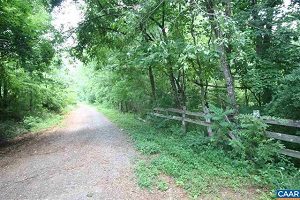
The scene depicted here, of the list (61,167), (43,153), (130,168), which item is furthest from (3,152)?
(130,168)

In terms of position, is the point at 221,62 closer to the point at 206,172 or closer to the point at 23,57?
the point at 206,172

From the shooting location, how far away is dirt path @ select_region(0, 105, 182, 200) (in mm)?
4125

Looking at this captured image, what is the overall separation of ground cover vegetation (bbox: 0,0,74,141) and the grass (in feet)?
23.0

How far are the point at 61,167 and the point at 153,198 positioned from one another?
10.6ft

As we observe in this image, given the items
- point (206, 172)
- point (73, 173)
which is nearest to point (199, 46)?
point (206, 172)

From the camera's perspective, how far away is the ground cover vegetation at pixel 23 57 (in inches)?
307

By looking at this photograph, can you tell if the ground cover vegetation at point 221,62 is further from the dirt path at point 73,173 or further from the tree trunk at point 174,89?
the dirt path at point 73,173

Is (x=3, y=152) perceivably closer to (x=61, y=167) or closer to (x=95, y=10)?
(x=61, y=167)

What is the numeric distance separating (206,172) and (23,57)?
346 inches

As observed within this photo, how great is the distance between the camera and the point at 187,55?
13.5 ft

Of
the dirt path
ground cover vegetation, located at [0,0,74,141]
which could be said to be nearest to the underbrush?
ground cover vegetation, located at [0,0,74,141]

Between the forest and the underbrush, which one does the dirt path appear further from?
the underbrush

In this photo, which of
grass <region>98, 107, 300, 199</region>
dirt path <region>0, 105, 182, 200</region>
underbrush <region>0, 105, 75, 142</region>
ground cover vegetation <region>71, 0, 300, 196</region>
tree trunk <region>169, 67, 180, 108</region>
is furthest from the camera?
underbrush <region>0, 105, 75, 142</region>

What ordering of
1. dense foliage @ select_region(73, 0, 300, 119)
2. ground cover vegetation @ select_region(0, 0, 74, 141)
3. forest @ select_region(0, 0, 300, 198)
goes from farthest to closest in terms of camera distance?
ground cover vegetation @ select_region(0, 0, 74, 141)
dense foliage @ select_region(73, 0, 300, 119)
forest @ select_region(0, 0, 300, 198)
